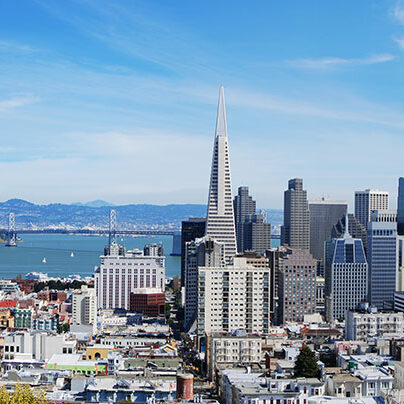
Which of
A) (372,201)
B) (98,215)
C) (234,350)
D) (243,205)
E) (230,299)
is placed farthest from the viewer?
(98,215)

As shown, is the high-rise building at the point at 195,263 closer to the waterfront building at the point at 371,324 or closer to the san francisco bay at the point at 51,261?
the waterfront building at the point at 371,324

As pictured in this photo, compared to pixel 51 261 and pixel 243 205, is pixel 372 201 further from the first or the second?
pixel 51 261

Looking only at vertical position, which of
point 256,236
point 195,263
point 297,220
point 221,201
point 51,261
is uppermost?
point 221,201

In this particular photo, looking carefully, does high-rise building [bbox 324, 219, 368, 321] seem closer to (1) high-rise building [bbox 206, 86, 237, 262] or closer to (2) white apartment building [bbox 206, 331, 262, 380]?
(1) high-rise building [bbox 206, 86, 237, 262]

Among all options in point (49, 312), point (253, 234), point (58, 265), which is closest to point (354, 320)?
point (49, 312)

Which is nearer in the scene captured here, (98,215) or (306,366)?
(306,366)

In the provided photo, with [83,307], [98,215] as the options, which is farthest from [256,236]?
[98,215]

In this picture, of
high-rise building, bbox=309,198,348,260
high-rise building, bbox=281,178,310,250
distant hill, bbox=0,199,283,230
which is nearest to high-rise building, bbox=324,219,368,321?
high-rise building, bbox=281,178,310,250
